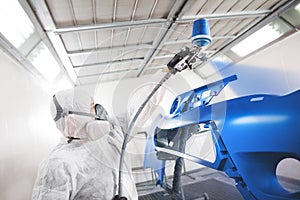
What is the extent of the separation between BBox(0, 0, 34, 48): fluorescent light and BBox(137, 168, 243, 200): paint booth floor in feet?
7.53

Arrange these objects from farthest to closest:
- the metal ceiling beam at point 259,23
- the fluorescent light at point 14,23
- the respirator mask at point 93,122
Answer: the metal ceiling beam at point 259,23
the fluorescent light at point 14,23
the respirator mask at point 93,122

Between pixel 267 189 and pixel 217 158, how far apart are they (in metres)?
0.26

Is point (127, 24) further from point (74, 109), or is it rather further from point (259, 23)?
point (259, 23)

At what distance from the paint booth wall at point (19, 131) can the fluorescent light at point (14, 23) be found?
163 millimetres

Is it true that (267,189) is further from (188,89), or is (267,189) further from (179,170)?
(179,170)

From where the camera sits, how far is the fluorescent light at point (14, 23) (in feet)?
3.89

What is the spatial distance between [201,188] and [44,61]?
251cm

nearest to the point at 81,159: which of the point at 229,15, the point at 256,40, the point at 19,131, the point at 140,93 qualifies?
the point at 140,93

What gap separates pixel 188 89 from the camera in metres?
1.33

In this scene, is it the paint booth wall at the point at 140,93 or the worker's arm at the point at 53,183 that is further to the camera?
the paint booth wall at the point at 140,93

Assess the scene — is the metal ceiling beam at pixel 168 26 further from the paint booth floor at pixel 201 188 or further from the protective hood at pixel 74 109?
the paint booth floor at pixel 201 188

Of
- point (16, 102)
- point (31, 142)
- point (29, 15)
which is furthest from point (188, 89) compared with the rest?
point (31, 142)

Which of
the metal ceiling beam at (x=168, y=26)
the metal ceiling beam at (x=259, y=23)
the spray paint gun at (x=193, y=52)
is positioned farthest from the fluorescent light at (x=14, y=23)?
the metal ceiling beam at (x=259, y=23)

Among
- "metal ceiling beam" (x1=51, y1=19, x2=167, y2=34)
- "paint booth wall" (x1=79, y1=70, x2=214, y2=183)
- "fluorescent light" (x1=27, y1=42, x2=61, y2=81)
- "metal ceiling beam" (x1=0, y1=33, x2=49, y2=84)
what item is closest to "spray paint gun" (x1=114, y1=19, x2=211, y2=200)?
"paint booth wall" (x1=79, y1=70, x2=214, y2=183)
